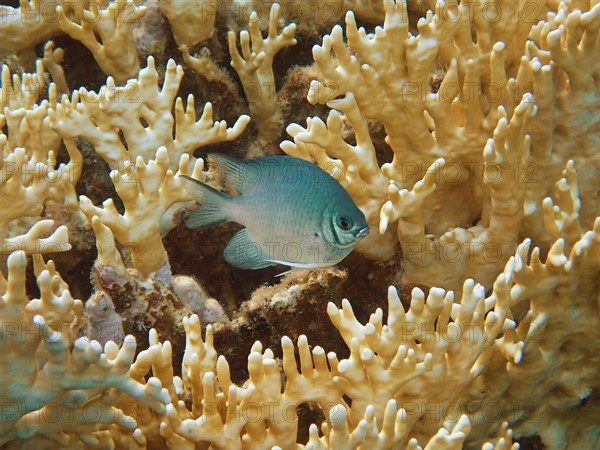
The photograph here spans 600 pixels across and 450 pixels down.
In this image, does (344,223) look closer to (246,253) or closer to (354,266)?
(246,253)

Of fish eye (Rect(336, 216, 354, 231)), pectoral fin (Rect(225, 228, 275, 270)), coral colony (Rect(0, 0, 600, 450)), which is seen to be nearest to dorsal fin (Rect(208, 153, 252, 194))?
pectoral fin (Rect(225, 228, 275, 270))

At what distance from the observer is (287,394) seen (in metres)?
2.23

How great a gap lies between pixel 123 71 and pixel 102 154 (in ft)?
2.81

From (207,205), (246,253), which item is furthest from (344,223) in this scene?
(207,205)

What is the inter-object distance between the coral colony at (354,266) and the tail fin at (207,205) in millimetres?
494

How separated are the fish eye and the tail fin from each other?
455 millimetres

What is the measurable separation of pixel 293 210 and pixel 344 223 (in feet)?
0.62

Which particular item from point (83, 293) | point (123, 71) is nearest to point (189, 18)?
point (123, 71)

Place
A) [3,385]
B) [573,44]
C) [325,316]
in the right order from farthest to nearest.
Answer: [325,316] < [573,44] < [3,385]

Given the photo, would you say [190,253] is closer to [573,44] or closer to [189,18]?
[189,18]

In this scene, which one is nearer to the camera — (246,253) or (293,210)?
(293,210)

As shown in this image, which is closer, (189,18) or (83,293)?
(83,293)

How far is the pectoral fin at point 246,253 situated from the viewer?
217 cm

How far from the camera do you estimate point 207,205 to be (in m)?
2.15
